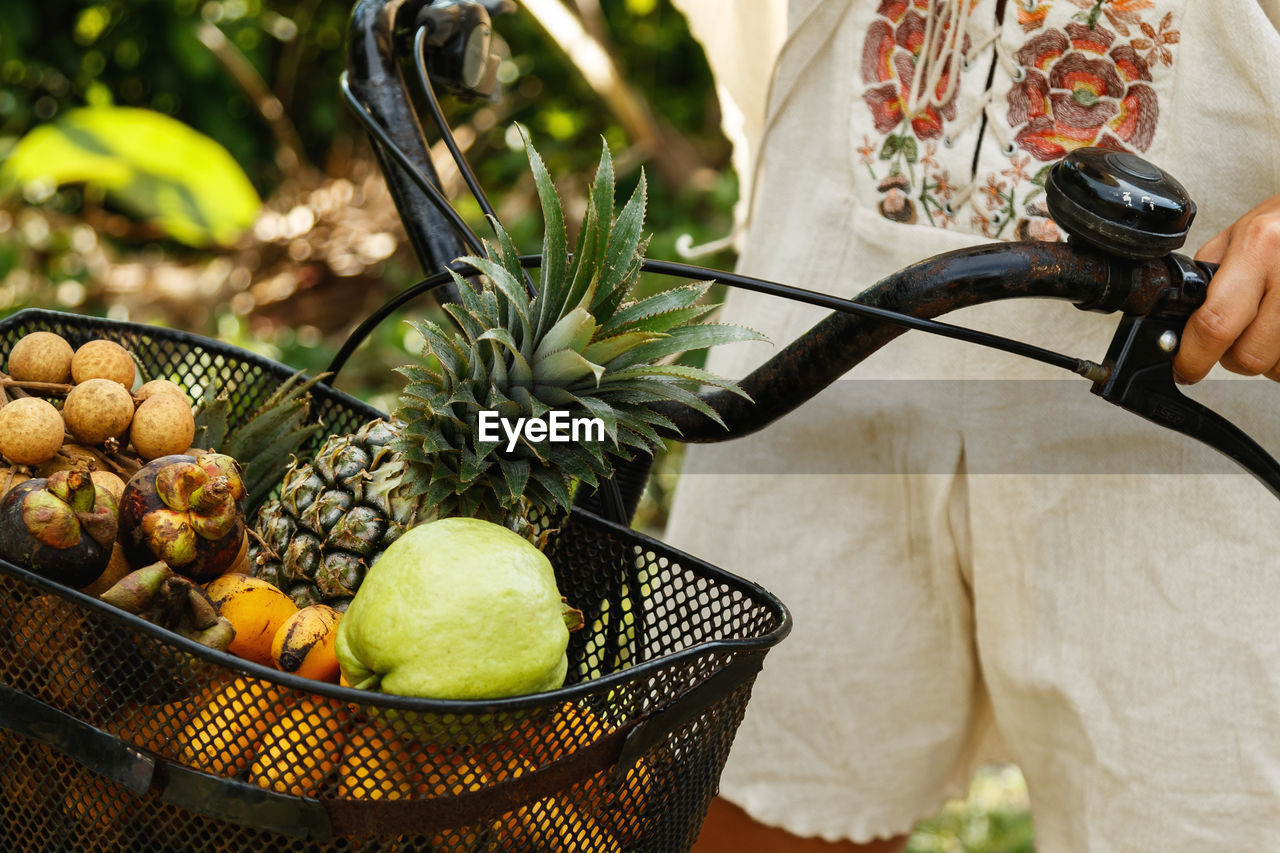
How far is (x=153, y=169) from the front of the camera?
3.85 meters

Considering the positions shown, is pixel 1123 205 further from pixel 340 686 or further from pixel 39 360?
pixel 39 360

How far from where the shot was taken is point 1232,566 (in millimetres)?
1244

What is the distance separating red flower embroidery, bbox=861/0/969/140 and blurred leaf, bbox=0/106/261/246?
3.00 m

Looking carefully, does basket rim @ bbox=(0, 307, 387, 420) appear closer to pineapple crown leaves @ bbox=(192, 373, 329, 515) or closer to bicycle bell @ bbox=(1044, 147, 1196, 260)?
pineapple crown leaves @ bbox=(192, 373, 329, 515)

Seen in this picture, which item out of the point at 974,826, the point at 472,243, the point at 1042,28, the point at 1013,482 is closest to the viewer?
the point at 472,243

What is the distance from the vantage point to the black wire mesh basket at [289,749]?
64 centimetres

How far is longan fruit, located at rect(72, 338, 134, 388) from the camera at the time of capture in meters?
0.90

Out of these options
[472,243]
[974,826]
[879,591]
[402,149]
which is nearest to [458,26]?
[402,149]

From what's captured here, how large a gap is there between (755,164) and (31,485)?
998 millimetres

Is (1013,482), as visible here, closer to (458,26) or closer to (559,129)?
(458,26)

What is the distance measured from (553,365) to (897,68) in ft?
2.24

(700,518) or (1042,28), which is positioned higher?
(1042,28)

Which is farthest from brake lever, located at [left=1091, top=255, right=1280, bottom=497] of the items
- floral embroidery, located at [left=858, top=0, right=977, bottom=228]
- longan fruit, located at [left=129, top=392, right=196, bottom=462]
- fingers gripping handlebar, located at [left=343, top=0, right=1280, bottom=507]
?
longan fruit, located at [left=129, top=392, right=196, bottom=462]

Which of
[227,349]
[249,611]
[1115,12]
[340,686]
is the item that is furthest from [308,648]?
[1115,12]
